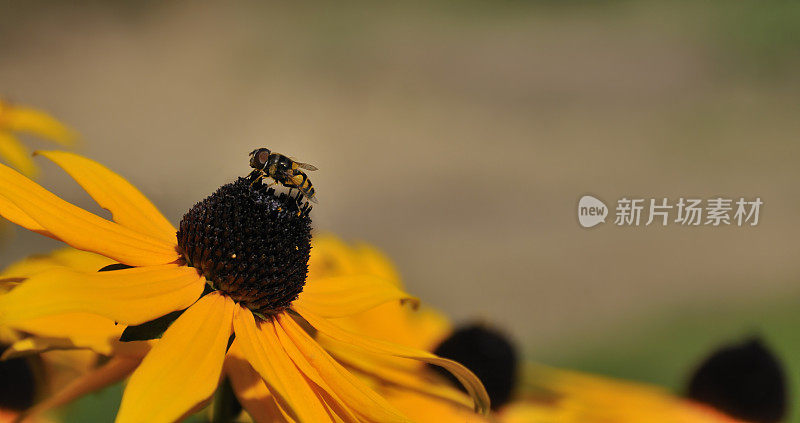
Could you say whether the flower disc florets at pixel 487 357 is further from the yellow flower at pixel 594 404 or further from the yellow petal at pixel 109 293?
the yellow petal at pixel 109 293

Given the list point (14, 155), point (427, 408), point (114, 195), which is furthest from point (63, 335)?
point (14, 155)

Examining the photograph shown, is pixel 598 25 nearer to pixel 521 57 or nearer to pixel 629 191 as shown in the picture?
pixel 521 57

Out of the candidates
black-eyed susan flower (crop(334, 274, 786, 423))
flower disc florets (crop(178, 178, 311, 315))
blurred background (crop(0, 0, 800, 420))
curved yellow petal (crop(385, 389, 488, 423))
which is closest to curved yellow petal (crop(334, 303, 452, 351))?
black-eyed susan flower (crop(334, 274, 786, 423))

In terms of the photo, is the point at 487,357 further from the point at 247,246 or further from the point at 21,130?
the point at 21,130

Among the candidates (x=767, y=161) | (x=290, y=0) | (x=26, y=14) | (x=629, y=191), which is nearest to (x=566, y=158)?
(x=629, y=191)

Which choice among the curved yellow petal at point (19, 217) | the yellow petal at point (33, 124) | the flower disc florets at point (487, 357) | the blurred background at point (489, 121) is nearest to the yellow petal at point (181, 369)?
the curved yellow petal at point (19, 217)

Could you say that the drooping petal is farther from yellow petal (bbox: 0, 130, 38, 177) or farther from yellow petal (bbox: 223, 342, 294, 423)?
yellow petal (bbox: 0, 130, 38, 177)

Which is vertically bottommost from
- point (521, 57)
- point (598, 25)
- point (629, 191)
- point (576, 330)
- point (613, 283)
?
point (576, 330)

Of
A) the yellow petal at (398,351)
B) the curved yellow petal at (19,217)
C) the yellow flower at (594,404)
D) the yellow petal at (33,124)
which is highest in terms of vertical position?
the yellow petal at (33,124)
